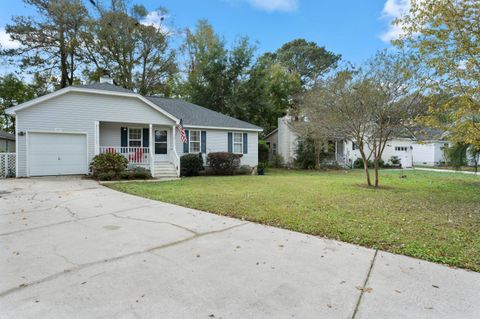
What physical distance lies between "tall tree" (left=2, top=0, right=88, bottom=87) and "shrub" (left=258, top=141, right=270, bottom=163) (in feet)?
57.7

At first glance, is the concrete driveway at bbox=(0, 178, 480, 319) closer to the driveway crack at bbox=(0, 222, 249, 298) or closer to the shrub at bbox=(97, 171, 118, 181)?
the driveway crack at bbox=(0, 222, 249, 298)

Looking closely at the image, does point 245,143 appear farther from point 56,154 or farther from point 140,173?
point 56,154

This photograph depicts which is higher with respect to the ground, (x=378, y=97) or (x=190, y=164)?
(x=378, y=97)

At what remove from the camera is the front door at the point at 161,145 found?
53.6ft

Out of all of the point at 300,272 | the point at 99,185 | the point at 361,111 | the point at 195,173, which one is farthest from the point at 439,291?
the point at 195,173

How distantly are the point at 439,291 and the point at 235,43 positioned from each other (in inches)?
1048

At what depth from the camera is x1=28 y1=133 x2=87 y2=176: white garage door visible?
42.0ft

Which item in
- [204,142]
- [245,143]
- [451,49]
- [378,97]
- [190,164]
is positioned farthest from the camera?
[245,143]

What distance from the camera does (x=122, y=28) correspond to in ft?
79.8

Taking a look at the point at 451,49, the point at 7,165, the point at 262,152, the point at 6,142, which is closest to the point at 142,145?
the point at 7,165

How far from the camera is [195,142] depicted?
1725cm

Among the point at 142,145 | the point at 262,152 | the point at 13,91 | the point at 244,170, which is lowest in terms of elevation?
the point at 244,170

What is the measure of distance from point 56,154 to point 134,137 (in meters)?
3.82

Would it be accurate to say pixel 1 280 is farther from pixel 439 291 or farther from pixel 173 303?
pixel 439 291
